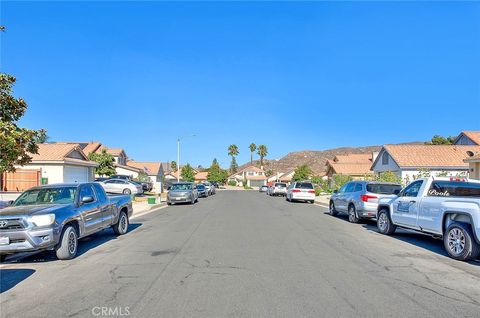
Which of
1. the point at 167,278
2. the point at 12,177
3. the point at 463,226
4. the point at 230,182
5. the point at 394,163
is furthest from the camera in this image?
the point at 230,182

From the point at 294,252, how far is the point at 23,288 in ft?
18.8

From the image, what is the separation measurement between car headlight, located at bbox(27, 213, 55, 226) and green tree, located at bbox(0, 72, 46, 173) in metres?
4.65

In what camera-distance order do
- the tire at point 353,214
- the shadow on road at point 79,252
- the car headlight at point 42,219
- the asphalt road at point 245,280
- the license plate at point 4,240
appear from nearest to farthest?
the asphalt road at point 245,280 → the license plate at point 4,240 → the car headlight at point 42,219 → the shadow on road at point 79,252 → the tire at point 353,214

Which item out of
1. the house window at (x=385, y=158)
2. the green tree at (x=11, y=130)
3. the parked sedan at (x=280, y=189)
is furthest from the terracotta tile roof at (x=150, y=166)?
the green tree at (x=11, y=130)

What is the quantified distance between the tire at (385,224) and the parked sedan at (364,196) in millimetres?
1537

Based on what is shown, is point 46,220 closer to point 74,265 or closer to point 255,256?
point 74,265

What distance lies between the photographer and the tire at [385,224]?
44.0 feet

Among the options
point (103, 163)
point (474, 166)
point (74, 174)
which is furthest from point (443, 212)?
point (103, 163)

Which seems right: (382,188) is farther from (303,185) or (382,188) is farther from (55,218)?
(303,185)

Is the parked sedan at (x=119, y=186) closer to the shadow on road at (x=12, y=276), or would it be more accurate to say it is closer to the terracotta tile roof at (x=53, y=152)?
the terracotta tile roof at (x=53, y=152)

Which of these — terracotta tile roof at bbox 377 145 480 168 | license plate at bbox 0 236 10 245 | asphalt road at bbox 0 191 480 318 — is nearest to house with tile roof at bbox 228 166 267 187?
terracotta tile roof at bbox 377 145 480 168

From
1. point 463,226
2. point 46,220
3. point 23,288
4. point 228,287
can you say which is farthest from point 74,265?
point 463,226

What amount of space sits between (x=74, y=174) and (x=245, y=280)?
33.4 metres

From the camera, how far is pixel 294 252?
9.86m
